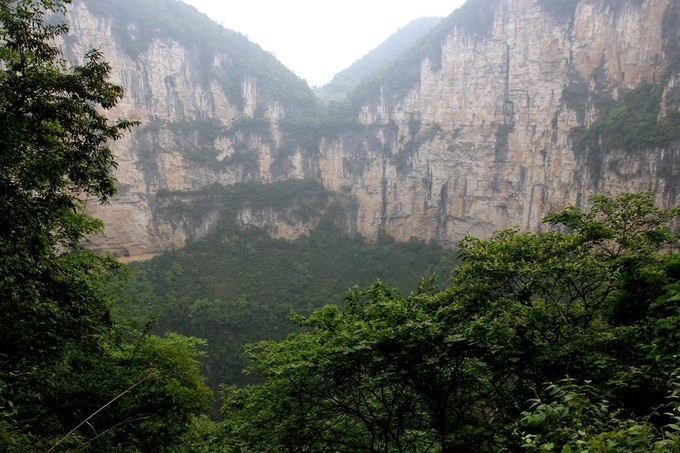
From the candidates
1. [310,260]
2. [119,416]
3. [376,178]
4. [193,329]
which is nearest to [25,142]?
[119,416]

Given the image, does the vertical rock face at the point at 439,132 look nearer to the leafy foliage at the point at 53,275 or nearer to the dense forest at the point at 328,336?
the dense forest at the point at 328,336

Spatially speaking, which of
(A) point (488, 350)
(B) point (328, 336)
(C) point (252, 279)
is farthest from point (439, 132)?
(A) point (488, 350)

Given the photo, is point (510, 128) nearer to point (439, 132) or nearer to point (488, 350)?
point (439, 132)

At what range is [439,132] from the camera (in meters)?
42.5

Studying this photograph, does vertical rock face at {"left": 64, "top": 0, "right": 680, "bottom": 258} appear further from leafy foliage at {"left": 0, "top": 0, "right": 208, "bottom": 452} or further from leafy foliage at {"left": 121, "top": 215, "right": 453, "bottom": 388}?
leafy foliage at {"left": 0, "top": 0, "right": 208, "bottom": 452}

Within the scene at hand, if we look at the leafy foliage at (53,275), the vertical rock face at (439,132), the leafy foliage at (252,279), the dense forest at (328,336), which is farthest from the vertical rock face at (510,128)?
the leafy foliage at (53,275)

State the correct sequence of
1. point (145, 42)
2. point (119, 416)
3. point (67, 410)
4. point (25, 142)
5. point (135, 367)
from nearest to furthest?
point (25, 142), point (67, 410), point (119, 416), point (135, 367), point (145, 42)

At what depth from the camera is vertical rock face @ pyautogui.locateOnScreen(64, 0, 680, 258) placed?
1174 inches

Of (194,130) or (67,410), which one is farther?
(194,130)

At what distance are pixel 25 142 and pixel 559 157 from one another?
34.9 metres

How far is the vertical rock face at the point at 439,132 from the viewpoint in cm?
2981

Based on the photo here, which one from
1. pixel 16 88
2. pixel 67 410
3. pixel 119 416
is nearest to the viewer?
pixel 16 88

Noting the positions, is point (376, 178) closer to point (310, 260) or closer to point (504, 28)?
point (310, 260)

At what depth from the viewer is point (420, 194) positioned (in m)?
44.6
